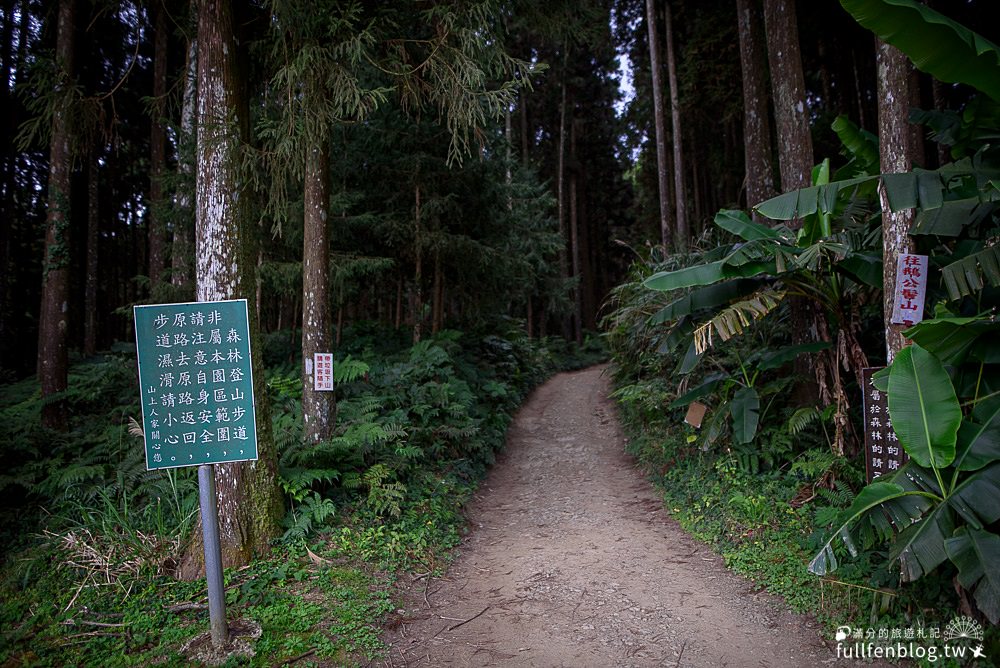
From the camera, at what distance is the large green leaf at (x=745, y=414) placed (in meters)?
6.54

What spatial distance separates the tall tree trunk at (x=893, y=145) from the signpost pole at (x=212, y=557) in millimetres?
6121

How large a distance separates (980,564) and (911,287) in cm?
241

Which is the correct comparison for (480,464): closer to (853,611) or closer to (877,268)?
(853,611)

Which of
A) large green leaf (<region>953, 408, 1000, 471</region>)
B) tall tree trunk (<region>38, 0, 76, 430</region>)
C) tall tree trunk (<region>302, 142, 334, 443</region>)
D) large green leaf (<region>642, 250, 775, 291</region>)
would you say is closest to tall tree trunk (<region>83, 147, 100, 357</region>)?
tall tree trunk (<region>38, 0, 76, 430</region>)

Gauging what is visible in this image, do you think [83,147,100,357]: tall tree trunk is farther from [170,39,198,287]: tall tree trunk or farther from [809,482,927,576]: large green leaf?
[809,482,927,576]: large green leaf

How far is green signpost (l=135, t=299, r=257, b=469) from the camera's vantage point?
3.72 metres

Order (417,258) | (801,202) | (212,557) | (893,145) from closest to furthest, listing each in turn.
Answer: (212,557), (893,145), (801,202), (417,258)

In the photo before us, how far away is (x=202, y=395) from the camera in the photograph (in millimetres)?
3822

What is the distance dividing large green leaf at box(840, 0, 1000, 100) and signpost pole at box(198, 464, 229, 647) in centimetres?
581

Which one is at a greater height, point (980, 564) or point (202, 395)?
point (202, 395)

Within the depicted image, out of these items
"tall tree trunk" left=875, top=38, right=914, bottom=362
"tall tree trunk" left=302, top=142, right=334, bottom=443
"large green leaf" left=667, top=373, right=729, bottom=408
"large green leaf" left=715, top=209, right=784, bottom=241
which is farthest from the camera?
"large green leaf" left=667, top=373, right=729, bottom=408

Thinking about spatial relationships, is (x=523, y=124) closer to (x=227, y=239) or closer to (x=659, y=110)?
(x=659, y=110)

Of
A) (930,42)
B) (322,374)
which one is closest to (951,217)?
(930,42)

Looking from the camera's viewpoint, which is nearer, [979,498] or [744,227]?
[979,498]
